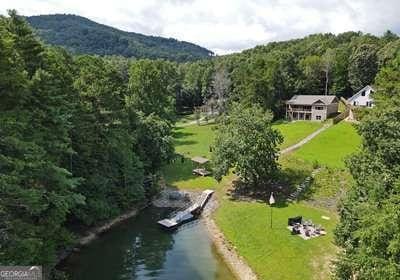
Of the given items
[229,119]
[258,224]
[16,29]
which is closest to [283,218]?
[258,224]

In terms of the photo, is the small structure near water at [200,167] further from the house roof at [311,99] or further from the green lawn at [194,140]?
the house roof at [311,99]

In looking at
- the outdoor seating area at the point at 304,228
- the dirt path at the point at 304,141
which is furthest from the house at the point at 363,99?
the outdoor seating area at the point at 304,228

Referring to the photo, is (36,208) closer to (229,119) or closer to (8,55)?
(8,55)

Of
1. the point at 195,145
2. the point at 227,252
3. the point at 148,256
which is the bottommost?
the point at 148,256

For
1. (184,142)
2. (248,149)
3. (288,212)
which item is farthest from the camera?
(184,142)

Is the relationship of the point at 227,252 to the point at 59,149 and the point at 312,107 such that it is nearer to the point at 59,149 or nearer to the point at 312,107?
the point at 59,149

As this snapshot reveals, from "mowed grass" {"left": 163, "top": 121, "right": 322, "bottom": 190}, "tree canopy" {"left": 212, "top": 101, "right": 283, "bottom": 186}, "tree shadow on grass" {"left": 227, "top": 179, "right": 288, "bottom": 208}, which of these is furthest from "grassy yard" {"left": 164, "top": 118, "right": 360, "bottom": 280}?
"tree canopy" {"left": 212, "top": 101, "right": 283, "bottom": 186}

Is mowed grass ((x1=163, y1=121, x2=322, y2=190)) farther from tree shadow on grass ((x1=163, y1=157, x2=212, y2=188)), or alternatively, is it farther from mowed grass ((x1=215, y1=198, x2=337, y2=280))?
mowed grass ((x1=215, y1=198, x2=337, y2=280))

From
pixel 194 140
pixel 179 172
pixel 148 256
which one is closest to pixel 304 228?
pixel 148 256
